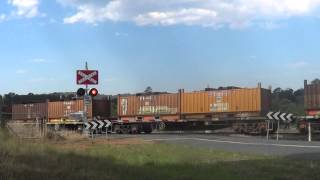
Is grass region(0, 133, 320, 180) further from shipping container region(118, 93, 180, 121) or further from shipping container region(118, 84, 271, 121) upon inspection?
shipping container region(118, 93, 180, 121)

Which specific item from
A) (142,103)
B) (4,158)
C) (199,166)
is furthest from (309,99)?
(4,158)

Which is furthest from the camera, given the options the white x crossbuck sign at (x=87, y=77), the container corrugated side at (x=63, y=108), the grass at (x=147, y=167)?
the container corrugated side at (x=63, y=108)

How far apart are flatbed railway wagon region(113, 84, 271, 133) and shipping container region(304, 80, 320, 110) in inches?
141

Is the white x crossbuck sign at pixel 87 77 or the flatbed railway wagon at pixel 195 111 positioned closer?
the white x crossbuck sign at pixel 87 77

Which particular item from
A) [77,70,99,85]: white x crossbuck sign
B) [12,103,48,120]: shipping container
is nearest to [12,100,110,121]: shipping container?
[12,103,48,120]: shipping container

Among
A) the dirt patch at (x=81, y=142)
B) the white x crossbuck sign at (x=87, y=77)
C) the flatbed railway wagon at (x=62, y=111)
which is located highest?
the white x crossbuck sign at (x=87, y=77)

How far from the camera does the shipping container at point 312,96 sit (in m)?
38.3

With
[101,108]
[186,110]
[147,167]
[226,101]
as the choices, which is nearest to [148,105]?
[186,110]

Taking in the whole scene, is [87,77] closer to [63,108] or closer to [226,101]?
[226,101]

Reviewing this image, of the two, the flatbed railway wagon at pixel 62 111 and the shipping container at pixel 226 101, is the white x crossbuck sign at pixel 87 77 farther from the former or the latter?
the flatbed railway wagon at pixel 62 111

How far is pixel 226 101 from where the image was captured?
4406 cm

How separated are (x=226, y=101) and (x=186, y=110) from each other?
4273 millimetres

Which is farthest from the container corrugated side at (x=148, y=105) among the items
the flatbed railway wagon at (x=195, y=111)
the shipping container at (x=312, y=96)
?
the shipping container at (x=312, y=96)

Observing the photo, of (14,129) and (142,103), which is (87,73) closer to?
(14,129)
